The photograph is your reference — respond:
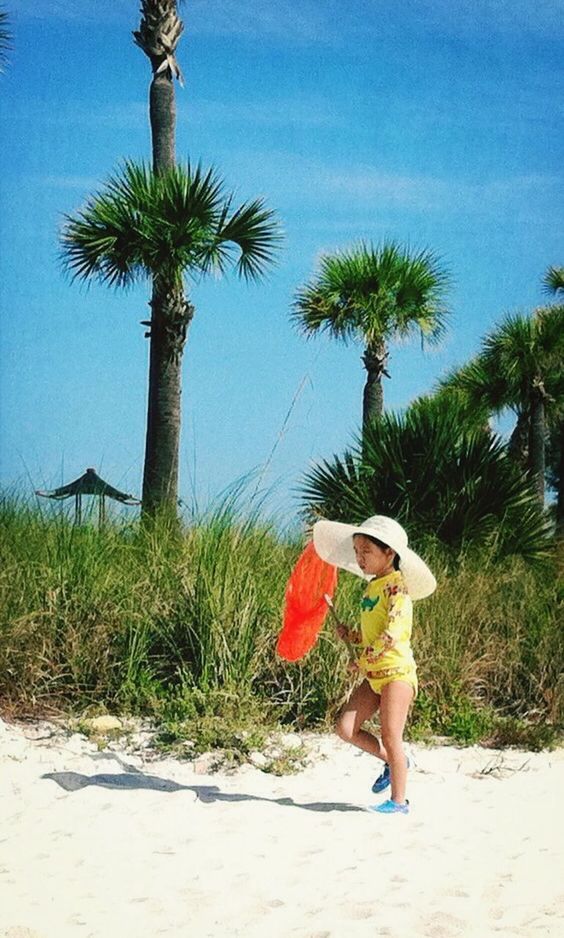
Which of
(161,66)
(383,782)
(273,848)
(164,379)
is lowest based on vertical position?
(273,848)

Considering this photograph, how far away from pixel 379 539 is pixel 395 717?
905mm

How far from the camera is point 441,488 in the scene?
1370 cm

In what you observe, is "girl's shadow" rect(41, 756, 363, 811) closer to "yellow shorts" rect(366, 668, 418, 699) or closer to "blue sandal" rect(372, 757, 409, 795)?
"blue sandal" rect(372, 757, 409, 795)

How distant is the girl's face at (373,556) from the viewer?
6.28 metres

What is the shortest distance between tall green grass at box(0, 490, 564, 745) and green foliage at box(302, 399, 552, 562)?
150 inches

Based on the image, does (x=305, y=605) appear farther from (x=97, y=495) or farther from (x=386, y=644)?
(x=97, y=495)

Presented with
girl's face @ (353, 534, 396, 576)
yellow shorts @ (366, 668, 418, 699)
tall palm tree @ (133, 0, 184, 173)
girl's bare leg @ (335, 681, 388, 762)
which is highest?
tall palm tree @ (133, 0, 184, 173)

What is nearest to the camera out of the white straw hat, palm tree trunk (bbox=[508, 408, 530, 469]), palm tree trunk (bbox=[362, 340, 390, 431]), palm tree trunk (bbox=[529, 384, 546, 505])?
the white straw hat

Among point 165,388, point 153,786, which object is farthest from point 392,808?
point 165,388

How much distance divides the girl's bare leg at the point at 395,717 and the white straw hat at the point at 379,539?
0.51m

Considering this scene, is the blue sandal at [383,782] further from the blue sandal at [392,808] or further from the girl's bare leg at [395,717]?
the girl's bare leg at [395,717]

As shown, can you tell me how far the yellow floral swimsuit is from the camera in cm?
611

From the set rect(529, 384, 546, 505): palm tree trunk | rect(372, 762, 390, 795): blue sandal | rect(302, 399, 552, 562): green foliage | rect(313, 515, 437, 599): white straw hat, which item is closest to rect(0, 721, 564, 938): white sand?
rect(372, 762, 390, 795): blue sandal

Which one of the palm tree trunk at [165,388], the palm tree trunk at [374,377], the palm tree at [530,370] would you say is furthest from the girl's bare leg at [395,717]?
the palm tree at [530,370]
